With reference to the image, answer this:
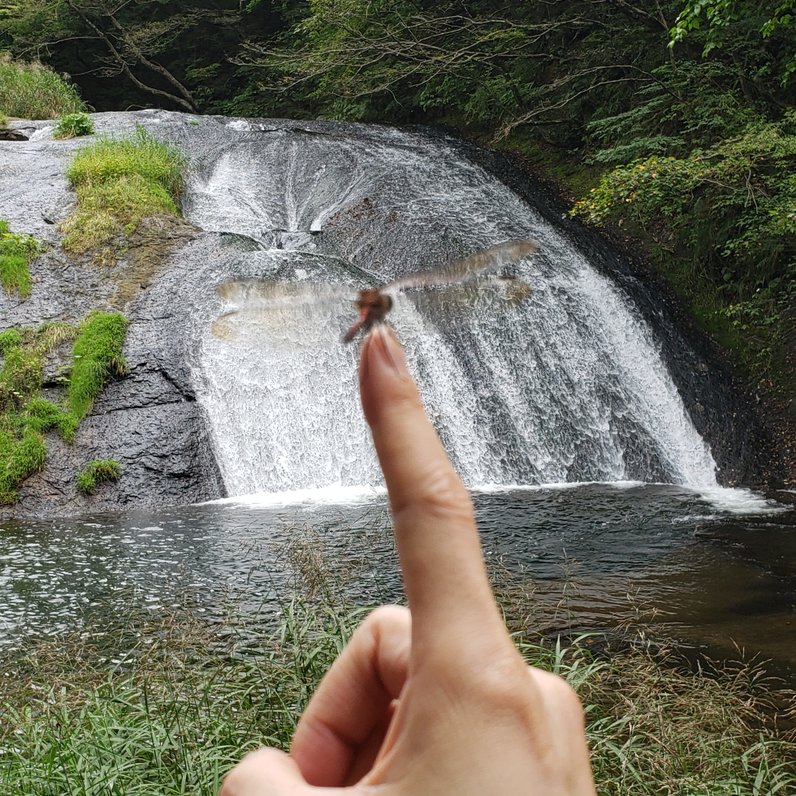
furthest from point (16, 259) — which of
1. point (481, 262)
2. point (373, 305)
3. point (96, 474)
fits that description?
point (373, 305)

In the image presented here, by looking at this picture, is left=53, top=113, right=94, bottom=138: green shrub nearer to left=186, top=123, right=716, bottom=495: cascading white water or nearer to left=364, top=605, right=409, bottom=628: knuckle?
left=186, top=123, right=716, bottom=495: cascading white water

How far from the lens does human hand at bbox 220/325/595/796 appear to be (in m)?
0.58

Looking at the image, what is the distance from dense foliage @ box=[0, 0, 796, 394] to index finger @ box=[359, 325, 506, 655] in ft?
35.8

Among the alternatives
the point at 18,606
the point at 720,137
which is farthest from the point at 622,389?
the point at 18,606

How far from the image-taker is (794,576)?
709 cm

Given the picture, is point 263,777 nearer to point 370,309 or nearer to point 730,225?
point 370,309

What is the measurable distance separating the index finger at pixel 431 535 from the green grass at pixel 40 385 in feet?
33.6

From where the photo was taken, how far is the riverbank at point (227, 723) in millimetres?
2969

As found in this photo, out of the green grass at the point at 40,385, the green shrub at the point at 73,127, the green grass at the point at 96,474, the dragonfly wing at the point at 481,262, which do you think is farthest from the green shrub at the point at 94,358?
the dragonfly wing at the point at 481,262

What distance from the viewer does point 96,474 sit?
1016 centimetres

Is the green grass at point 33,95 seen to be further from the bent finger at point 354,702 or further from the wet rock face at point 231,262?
the bent finger at point 354,702

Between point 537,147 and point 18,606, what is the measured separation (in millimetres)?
15449

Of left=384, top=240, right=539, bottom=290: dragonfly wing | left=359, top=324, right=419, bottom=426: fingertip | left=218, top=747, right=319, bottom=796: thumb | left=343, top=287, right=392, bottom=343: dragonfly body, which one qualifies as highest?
left=384, top=240, right=539, bottom=290: dragonfly wing

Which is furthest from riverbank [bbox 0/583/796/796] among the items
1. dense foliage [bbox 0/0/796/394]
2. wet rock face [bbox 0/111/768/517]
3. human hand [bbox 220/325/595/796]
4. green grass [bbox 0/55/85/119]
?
green grass [bbox 0/55/85/119]
